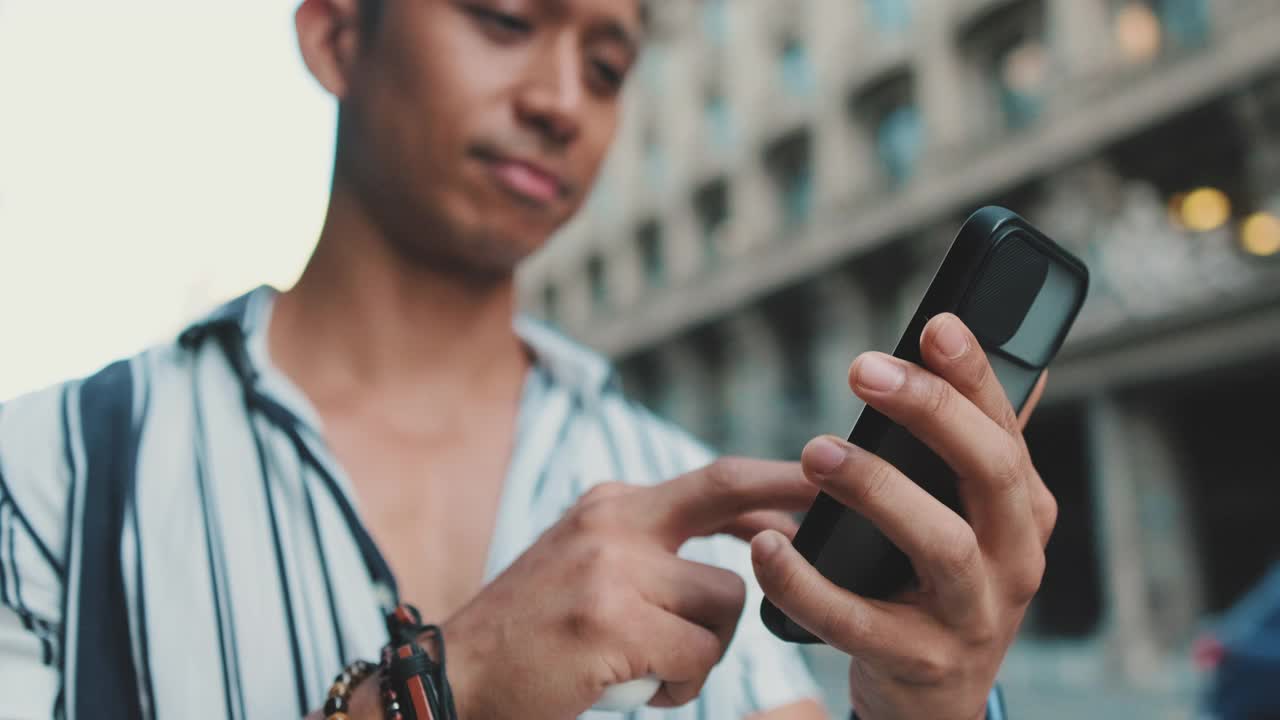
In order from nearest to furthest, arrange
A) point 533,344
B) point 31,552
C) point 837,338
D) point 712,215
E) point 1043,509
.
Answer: point 1043,509 → point 31,552 → point 533,344 → point 837,338 → point 712,215

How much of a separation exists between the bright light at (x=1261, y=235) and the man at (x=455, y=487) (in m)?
13.2

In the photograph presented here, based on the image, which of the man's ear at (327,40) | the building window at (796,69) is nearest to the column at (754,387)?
the building window at (796,69)

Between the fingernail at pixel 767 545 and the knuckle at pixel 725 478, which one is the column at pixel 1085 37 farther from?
the fingernail at pixel 767 545

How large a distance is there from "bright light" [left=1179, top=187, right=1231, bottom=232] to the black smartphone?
1432 cm

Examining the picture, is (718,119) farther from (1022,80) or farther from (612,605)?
(612,605)

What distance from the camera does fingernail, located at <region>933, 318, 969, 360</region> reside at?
0.83 meters

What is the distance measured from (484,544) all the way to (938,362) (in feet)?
2.95


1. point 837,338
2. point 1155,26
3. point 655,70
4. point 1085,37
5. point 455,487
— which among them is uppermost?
point 655,70

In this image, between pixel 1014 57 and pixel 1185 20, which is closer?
pixel 1185 20

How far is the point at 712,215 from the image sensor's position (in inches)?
917

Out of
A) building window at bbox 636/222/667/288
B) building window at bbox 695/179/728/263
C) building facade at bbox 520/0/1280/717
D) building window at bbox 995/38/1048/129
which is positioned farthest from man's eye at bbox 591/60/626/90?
building window at bbox 636/222/667/288

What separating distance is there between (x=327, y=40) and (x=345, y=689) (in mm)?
1096

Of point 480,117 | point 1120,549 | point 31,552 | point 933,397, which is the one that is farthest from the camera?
point 1120,549

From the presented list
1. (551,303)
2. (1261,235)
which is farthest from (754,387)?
(1261,235)
